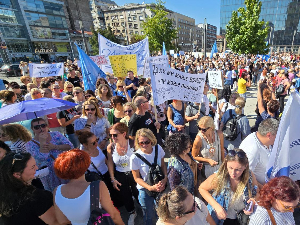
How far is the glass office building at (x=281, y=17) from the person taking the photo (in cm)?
5255

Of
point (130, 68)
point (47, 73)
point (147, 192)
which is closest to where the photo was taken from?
point (147, 192)

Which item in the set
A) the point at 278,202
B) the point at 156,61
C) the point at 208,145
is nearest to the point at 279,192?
the point at 278,202

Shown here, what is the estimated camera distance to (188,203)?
1.47 metres

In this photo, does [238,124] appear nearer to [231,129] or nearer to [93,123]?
[231,129]

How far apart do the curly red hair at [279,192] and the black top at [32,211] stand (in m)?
1.90

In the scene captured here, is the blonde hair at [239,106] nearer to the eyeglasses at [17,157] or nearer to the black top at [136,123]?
the black top at [136,123]

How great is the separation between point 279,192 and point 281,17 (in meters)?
72.9

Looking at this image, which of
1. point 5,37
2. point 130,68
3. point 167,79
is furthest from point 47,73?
point 5,37

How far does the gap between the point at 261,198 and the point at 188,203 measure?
2.20 ft

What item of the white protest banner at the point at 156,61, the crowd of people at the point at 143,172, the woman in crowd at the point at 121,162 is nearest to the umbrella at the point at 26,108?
the crowd of people at the point at 143,172

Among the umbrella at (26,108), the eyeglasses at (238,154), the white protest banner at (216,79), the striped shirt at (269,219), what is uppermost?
the umbrella at (26,108)

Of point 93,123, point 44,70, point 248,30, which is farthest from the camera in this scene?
point 248,30

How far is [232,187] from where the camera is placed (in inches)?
75.0

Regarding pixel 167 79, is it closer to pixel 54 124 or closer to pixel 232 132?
pixel 232 132
